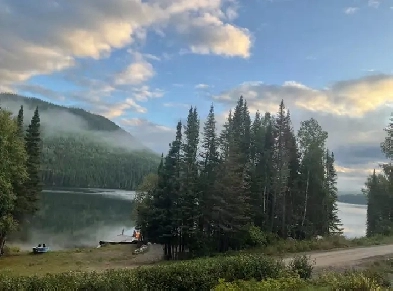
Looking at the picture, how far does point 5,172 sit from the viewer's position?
3341 centimetres

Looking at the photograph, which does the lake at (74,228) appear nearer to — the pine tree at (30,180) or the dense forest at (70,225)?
the dense forest at (70,225)

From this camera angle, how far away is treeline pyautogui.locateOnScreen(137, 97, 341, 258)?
111 feet

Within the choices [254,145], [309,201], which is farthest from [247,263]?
[309,201]

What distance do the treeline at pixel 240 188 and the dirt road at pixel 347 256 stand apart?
8882mm

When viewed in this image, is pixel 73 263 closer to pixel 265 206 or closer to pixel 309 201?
pixel 265 206

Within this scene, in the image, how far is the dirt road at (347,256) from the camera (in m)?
22.1

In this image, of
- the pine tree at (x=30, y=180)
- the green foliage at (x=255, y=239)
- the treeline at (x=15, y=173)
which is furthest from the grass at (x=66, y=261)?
the green foliage at (x=255, y=239)

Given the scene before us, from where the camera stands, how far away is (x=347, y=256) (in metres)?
24.8

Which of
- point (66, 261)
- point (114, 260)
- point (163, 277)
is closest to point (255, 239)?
point (114, 260)

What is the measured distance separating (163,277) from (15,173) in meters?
28.2

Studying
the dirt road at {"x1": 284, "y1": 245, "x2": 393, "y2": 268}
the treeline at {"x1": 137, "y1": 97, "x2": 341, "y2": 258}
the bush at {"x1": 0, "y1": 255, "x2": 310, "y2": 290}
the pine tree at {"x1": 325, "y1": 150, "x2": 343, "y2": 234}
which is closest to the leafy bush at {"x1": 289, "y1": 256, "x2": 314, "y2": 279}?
the bush at {"x1": 0, "y1": 255, "x2": 310, "y2": 290}

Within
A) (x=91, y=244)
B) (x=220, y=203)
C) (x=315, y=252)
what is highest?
(x=220, y=203)

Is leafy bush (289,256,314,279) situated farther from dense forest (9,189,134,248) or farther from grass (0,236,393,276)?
dense forest (9,189,134,248)

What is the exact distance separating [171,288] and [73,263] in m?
21.7
